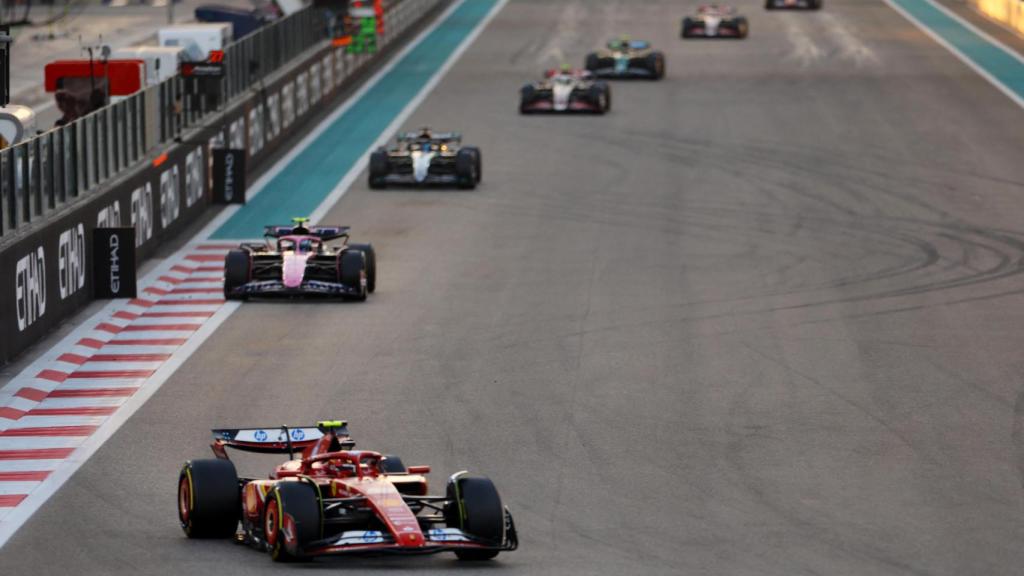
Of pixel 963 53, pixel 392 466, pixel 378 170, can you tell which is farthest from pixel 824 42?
pixel 392 466

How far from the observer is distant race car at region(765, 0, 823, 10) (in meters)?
73.9

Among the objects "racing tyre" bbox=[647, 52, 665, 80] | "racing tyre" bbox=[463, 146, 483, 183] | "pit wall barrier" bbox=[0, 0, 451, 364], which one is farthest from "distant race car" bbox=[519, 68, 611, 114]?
"racing tyre" bbox=[463, 146, 483, 183]

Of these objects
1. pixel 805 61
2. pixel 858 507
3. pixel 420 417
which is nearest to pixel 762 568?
pixel 858 507

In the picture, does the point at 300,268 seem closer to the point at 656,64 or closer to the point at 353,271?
the point at 353,271

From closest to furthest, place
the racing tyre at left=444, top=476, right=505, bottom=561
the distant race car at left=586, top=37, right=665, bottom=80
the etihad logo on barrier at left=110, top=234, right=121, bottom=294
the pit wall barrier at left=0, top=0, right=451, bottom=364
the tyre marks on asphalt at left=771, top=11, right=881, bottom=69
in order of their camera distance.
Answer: the racing tyre at left=444, top=476, right=505, bottom=561
the pit wall barrier at left=0, top=0, right=451, bottom=364
the etihad logo on barrier at left=110, top=234, right=121, bottom=294
the distant race car at left=586, top=37, right=665, bottom=80
the tyre marks on asphalt at left=771, top=11, right=881, bottom=69

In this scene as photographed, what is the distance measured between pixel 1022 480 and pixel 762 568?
13.4ft

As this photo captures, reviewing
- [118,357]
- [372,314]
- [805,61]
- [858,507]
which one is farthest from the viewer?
[805,61]

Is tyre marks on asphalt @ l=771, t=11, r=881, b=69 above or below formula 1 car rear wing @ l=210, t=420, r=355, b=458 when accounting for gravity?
below

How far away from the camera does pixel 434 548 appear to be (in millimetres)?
14055

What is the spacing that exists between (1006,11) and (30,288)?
160ft

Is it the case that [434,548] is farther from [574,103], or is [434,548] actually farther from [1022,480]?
[574,103]

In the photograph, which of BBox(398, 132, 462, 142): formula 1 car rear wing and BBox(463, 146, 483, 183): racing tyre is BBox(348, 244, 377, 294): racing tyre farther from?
BBox(463, 146, 483, 183): racing tyre

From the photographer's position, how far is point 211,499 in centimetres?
1497

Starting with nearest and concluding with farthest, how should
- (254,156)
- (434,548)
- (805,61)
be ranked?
(434,548) < (254,156) < (805,61)
